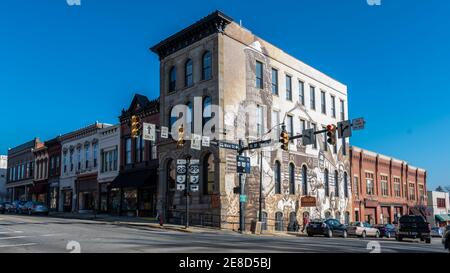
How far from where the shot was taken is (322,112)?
151 feet

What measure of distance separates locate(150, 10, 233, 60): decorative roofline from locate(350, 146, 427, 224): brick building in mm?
25129

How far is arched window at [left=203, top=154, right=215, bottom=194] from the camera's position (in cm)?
3369

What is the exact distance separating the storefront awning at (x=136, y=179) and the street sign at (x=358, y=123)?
20.4 meters

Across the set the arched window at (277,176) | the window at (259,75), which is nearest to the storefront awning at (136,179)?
the arched window at (277,176)

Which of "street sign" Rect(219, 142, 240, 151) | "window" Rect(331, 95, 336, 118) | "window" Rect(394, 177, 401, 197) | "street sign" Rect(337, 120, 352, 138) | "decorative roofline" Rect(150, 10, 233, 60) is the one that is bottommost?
"window" Rect(394, 177, 401, 197)

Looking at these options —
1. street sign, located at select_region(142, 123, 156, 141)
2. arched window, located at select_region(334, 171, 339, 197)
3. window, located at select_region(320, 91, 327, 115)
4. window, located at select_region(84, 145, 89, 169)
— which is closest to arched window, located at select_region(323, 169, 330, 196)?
arched window, located at select_region(334, 171, 339, 197)

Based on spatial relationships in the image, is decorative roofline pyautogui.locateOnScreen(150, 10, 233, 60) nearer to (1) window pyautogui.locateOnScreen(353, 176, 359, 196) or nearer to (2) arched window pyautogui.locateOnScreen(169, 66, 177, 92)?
(2) arched window pyautogui.locateOnScreen(169, 66, 177, 92)

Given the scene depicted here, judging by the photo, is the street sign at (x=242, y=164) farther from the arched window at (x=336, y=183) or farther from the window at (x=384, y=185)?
the window at (x=384, y=185)

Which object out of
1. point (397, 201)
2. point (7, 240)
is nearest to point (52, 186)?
point (7, 240)

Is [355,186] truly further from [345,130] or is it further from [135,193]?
[345,130]

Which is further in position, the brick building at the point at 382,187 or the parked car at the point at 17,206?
the brick building at the point at 382,187

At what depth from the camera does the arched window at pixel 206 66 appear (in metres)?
35.0

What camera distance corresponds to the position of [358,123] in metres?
23.7

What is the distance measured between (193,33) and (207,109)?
6.73 meters
